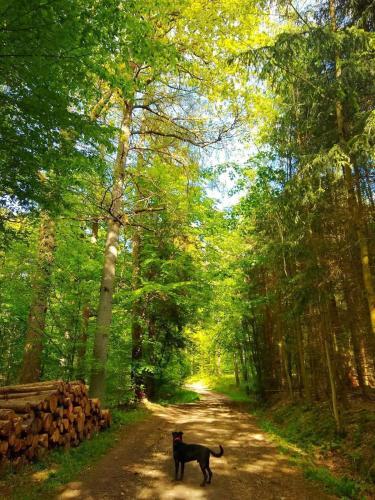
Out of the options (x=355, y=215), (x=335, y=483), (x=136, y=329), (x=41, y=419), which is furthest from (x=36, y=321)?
(x=355, y=215)

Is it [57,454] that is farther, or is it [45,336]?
[45,336]

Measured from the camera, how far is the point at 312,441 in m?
8.98

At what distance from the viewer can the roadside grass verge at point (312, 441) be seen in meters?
5.83

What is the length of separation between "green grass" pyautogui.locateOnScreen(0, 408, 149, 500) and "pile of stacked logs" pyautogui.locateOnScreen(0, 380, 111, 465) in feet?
0.70

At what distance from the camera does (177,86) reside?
38.9 feet

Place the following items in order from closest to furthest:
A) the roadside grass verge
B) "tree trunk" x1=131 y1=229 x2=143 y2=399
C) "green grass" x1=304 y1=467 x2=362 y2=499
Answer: "green grass" x1=304 y1=467 x2=362 y2=499 → the roadside grass verge → "tree trunk" x1=131 y1=229 x2=143 y2=399

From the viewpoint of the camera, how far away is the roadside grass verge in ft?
19.1

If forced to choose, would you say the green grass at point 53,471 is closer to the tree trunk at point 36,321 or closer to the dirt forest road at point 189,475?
the dirt forest road at point 189,475

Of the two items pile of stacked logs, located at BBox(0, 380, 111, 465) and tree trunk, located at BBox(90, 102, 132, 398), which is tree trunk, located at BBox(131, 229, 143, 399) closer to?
tree trunk, located at BBox(90, 102, 132, 398)

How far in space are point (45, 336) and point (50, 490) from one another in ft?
17.2

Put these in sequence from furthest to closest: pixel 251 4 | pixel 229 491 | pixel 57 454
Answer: pixel 251 4 < pixel 57 454 < pixel 229 491

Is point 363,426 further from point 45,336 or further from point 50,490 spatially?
point 45,336

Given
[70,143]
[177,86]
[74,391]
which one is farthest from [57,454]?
[177,86]

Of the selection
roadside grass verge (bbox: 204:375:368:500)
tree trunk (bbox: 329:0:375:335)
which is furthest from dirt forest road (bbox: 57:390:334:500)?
tree trunk (bbox: 329:0:375:335)
